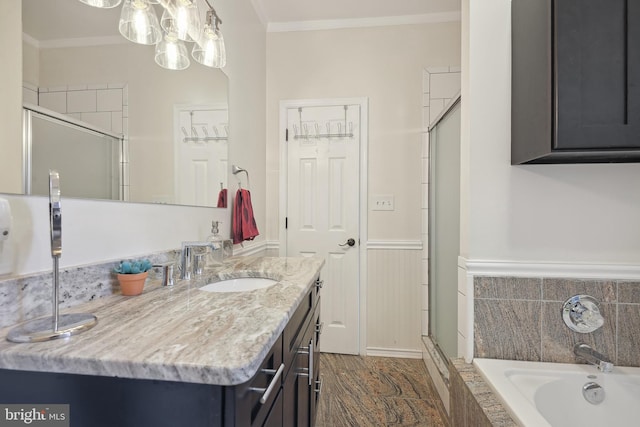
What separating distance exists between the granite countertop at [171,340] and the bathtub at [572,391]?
2.71 feet

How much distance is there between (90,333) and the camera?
2.00 ft

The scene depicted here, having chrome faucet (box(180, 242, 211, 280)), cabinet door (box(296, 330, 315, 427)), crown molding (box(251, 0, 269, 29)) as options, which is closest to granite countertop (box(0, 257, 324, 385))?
chrome faucet (box(180, 242, 211, 280))

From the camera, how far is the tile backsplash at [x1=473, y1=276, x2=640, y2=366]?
1.14 meters

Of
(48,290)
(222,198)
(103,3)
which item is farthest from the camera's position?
(222,198)

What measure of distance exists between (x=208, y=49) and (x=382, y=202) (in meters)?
1.63

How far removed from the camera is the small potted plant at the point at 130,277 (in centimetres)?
90

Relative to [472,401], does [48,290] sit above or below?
above

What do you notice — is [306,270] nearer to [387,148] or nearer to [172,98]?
[172,98]

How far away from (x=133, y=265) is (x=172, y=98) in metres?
A: 0.75

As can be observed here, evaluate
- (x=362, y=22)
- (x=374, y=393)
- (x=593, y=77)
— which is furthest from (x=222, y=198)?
(x=362, y=22)

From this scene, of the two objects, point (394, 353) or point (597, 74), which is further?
point (394, 353)

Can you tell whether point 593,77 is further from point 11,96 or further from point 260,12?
point 260,12

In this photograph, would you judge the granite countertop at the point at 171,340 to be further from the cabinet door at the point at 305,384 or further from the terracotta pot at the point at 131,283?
the cabinet door at the point at 305,384

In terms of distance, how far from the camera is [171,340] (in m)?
0.58
